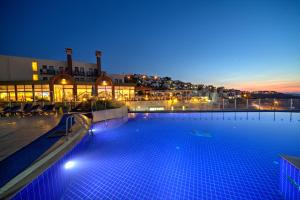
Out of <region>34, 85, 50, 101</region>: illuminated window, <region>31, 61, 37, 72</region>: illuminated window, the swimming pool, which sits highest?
<region>31, 61, 37, 72</region>: illuminated window

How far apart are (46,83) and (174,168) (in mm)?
18417

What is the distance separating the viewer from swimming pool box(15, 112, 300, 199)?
3.05 metres

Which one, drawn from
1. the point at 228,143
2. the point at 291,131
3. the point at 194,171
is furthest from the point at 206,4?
the point at 194,171

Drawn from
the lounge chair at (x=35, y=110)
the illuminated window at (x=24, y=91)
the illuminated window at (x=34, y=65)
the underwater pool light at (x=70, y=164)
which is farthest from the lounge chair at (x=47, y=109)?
the illuminated window at (x=34, y=65)

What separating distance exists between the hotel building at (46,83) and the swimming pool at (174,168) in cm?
941

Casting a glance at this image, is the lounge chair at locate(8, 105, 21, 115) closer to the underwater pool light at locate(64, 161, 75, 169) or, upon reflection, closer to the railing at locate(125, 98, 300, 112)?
the underwater pool light at locate(64, 161, 75, 169)

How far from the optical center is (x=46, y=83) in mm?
17516

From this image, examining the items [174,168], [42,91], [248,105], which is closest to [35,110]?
[174,168]

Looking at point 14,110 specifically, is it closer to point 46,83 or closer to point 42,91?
point 46,83

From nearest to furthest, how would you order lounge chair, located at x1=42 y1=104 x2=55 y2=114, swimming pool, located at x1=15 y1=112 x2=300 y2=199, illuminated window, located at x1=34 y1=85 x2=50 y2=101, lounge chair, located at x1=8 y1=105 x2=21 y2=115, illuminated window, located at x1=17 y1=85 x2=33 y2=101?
1. swimming pool, located at x1=15 y1=112 x2=300 y2=199
2. lounge chair, located at x1=8 y1=105 x2=21 y2=115
3. lounge chair, located at x1=42 y1=104 x2=55 y2=114
4. illuminated window, located at x1=17 y1=85 x2=33 y2=101
5. illuminated window, located at x1=34 y1=85 x2=50 y2=101

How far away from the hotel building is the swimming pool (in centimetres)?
941

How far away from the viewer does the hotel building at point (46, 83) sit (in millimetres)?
17094

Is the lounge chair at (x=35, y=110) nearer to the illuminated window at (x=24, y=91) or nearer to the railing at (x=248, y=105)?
the railing at (x=248, y=105)

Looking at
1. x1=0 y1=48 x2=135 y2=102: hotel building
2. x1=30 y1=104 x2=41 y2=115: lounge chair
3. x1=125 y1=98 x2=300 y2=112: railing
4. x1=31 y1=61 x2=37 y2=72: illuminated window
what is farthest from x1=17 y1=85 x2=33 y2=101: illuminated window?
x1=125 y1=98 x2=300 y2=112: railing
